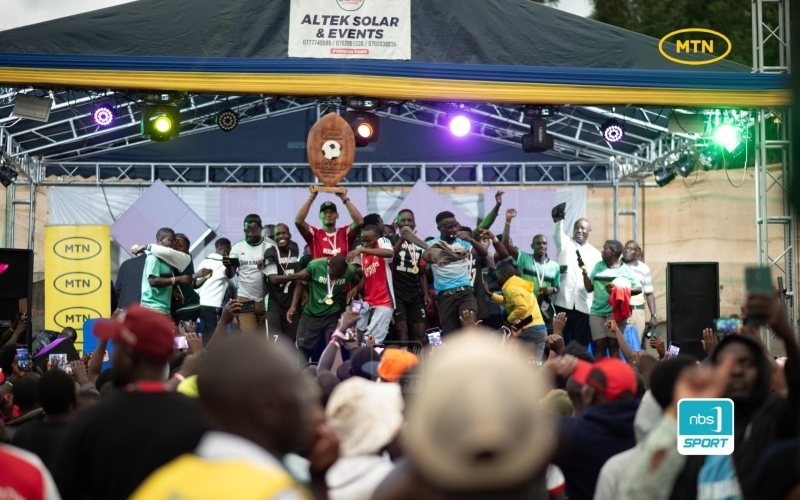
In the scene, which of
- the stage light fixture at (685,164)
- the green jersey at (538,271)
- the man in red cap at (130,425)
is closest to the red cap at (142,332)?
the man in red cap at (130,425)

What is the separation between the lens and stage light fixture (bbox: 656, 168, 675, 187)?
15578 millimetres

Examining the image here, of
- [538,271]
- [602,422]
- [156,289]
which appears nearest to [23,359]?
[156,289]

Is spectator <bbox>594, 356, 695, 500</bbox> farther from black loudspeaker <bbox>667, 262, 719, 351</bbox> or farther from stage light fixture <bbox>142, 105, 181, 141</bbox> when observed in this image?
stage light fixture <bbox>142, 105, 181, 141</bbox>

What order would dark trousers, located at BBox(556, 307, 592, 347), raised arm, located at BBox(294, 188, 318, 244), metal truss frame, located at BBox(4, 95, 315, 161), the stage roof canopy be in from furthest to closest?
metal truss frame, located at BBox(4, 95, 315, 161) < dark trousers, located at BBox(556, 307, 592, 347) < raised arm, located at BBox(294, 188, 318, 244) < the stage roof canopy

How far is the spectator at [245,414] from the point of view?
184 cm

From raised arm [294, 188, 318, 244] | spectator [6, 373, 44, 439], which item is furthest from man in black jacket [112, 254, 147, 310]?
spectator [6, 373, 44, 439]

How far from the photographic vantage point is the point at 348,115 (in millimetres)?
11758

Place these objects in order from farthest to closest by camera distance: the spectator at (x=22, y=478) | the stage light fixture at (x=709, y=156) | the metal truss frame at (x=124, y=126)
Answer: the metal truss frame at (x=124, y=126), the stage light fixture at (x=709, y=156), the spectator at (x=22, y=478)

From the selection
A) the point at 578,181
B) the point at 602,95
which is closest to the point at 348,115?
the point at 602,95

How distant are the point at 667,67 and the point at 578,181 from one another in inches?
245

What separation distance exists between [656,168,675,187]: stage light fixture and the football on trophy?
20.7 feet

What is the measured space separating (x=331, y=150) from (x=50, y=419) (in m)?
7.41

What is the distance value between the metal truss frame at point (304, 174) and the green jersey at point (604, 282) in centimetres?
501

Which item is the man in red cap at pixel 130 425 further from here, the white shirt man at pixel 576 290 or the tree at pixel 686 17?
the tree at pixel 686 17
